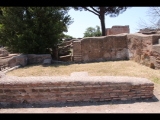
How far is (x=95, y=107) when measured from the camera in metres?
3.73

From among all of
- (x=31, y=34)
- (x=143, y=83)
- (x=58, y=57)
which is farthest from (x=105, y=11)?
(x=143, y=83)

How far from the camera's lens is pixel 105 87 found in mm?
3979

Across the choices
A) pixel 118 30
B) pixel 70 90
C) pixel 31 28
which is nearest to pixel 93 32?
pixel 118 30

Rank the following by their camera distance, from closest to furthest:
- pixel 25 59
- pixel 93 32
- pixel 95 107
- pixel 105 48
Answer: pixel 95 107 < pixel 25 59 < pixel 105 48 < pixel 93 32

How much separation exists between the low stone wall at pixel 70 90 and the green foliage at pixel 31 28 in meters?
7.33

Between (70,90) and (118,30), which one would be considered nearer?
(70,90)

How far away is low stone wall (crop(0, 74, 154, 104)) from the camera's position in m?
3.99

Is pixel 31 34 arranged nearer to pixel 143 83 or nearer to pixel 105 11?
pixel 143 83

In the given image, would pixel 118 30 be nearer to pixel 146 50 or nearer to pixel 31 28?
pixel 31 28

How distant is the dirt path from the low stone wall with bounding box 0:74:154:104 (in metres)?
0.14

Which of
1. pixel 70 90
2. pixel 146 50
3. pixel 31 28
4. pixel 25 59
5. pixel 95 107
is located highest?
pixel 31 28

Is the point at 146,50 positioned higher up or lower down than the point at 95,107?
higher up

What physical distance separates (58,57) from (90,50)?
9.94ft

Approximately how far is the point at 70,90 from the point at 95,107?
2.19 ft
